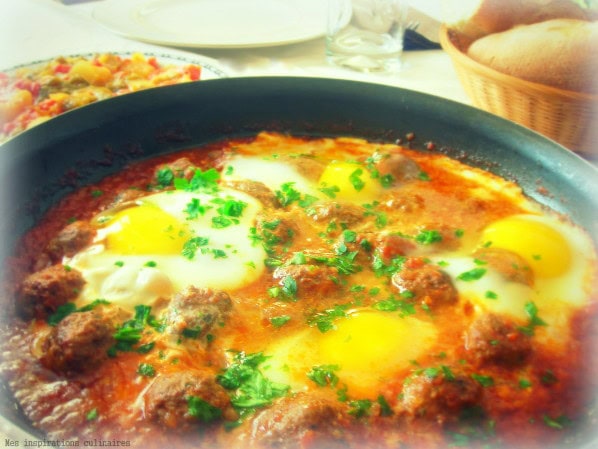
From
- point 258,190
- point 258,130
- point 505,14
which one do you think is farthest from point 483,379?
point 505,14

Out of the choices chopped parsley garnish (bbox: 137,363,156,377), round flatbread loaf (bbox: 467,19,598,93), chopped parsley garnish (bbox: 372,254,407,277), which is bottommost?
chopped parsley garnish (bbox: 137,363,156,377)

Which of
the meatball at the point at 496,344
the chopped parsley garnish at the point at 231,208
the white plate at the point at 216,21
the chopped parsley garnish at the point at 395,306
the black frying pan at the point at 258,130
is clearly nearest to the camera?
the meatball at the point at 496,344

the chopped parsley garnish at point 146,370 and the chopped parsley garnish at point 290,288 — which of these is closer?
the chopped parsley garnish at point 146,370

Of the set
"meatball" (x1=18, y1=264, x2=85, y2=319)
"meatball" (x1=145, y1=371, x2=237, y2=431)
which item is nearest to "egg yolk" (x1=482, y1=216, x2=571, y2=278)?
"meatball" (x1=145, y1=371, x2=237, y2=431)

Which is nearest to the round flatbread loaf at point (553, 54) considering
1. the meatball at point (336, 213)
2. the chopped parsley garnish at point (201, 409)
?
the meatball at point (336, 213)

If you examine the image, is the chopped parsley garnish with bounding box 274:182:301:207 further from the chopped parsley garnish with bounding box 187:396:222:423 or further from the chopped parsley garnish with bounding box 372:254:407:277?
the chopped parsley garnish with bounding box 187:396:222:423

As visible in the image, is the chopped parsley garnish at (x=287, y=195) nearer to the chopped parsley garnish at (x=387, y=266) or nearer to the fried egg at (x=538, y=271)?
the chopped parsley garnish at (x=387, y=266)

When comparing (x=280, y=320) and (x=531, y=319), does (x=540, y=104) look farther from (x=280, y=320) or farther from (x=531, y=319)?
(x=280, y=320)
